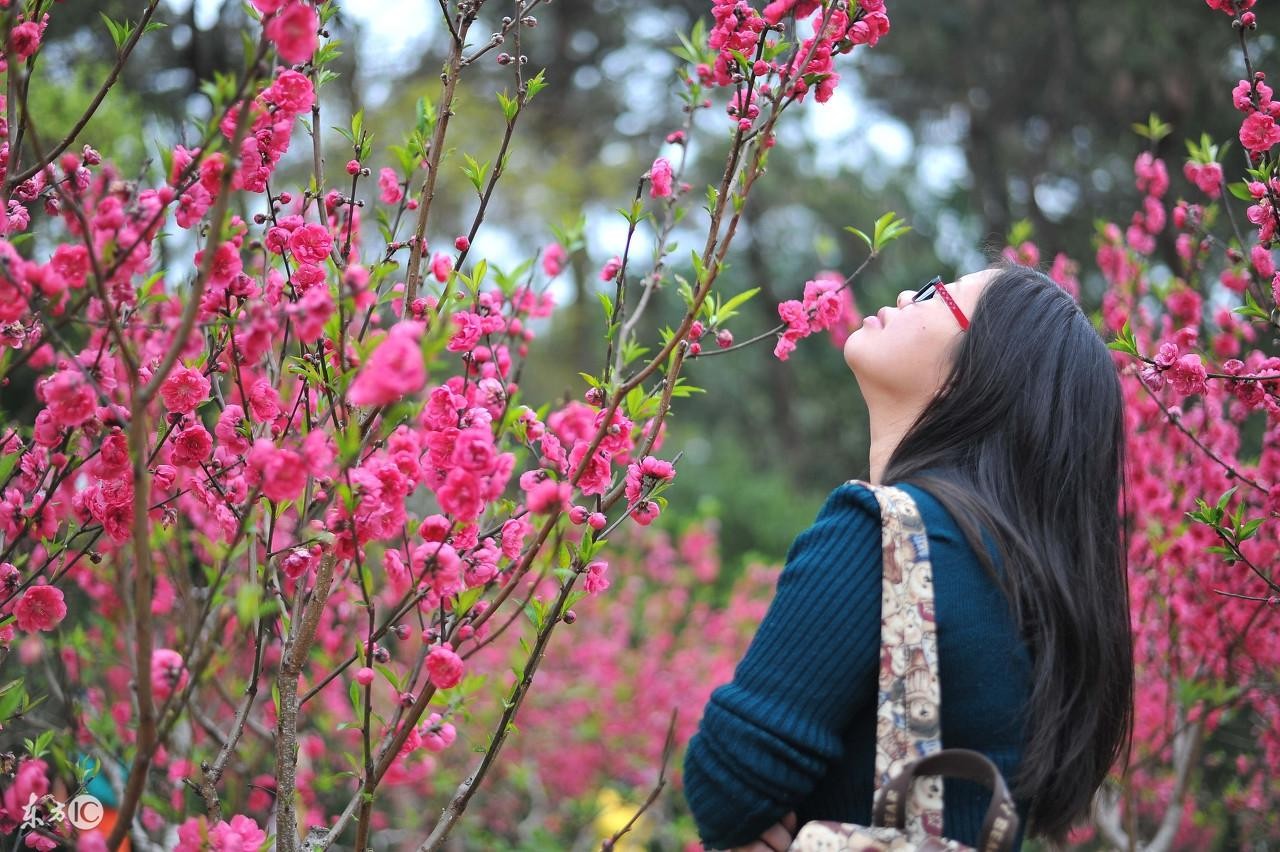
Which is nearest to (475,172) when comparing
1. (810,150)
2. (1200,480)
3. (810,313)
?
(810,313)

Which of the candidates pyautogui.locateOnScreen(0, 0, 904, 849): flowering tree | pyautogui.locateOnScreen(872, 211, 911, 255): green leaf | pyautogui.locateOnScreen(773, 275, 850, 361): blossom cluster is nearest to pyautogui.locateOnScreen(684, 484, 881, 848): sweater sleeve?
pyautogui.locateOnScreen(0, 0, 904, 849): flowering tree

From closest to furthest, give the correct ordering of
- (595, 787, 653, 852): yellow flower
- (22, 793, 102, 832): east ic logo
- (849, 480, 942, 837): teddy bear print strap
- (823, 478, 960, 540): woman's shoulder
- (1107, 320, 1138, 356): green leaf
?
(849, 480, 942, 837): teddy bear print strap, (823, 478, 960, 540): woman's shoulder, (22, 793, 102, 832): east ic logo, (1107, 320, 1138, 356): green leaf, (595, 787, 653, 852): yellow flower

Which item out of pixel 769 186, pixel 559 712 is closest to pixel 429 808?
pixel 559 712

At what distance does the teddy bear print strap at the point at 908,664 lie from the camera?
4.42ft

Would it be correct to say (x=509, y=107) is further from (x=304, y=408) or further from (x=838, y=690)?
(x=838, y=690)

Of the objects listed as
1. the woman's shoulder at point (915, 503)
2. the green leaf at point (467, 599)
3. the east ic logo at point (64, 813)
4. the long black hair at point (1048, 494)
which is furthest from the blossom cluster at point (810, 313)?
the east ic logo at point (64, 813)

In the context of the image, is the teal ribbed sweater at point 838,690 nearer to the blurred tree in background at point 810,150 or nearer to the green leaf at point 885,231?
the green leaf at point 885,231

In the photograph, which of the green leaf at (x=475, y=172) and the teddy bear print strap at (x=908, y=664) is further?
the green leaf at (x=475, y=172)

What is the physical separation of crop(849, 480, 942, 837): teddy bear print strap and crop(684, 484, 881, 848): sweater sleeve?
1.1 inches

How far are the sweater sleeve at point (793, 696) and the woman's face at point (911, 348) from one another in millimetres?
343

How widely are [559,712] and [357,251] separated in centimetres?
396

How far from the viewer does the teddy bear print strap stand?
135cm

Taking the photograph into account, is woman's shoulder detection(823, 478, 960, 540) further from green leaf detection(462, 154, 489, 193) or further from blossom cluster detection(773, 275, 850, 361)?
green leaf detection(462, 154, 489, 193)

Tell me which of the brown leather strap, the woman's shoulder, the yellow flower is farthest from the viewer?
the yellow flower
